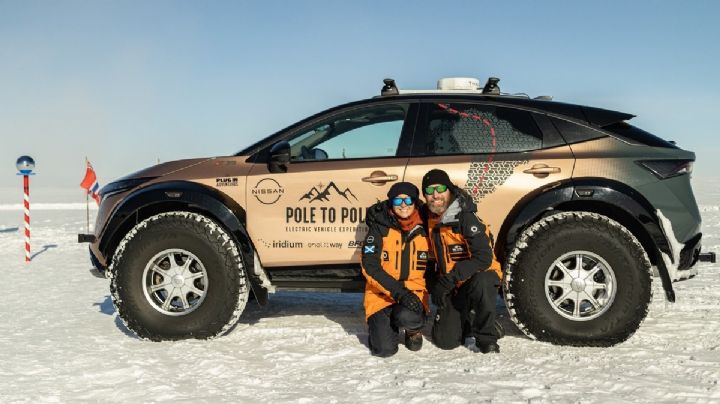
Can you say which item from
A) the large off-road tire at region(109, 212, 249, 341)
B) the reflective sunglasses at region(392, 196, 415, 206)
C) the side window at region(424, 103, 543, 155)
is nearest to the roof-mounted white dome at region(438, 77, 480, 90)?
the side window at region(424, 103, 543, 155)

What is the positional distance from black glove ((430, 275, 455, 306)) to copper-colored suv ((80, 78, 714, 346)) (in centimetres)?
40

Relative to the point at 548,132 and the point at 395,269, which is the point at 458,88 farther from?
the point at 395,269

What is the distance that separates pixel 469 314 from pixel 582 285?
2.53 ft

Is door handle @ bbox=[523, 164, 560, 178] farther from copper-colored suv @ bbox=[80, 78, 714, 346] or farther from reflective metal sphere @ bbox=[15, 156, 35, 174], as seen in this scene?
reflective metal sphere @ bbox=[15, 156, 35, 174]

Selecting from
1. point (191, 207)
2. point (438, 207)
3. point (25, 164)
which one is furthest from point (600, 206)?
point (25, 164)

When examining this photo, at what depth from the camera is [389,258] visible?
13.2ft

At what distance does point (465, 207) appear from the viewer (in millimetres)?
3857

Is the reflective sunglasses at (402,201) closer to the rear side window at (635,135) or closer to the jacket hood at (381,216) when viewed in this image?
the jacket hood at (381,216)

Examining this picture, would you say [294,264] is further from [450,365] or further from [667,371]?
[667,371]

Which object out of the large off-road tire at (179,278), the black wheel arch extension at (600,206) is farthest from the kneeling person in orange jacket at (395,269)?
the large off-road tire at (179,278)

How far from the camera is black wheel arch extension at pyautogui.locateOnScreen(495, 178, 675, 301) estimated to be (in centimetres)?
391

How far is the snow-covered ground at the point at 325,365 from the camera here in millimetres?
3133

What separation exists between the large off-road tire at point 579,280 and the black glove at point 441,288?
423mm

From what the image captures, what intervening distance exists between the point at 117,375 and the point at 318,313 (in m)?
2.06
